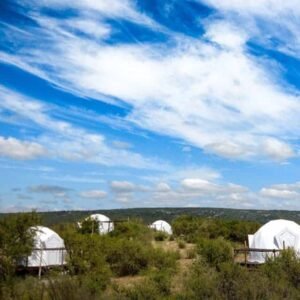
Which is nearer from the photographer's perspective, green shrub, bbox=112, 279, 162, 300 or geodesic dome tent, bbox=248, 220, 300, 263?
green shrub, bbox=112, 279, 162, 300

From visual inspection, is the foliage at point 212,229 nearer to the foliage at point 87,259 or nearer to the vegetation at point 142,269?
the vegetation at point 142,269

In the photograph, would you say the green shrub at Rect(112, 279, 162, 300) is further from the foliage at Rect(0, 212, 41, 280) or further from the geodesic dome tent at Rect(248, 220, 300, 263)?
the geodesic dome tent at Rect(248, 220, 300, 263)

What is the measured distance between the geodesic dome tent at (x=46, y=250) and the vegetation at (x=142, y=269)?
0.76 metres

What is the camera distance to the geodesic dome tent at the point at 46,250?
30.8m

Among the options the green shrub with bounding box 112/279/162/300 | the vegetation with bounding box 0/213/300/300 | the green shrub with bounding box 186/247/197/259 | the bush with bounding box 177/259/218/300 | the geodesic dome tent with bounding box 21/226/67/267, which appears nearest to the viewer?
the vegetation with bounding box 0/213/300/300

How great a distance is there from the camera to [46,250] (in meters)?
31.5

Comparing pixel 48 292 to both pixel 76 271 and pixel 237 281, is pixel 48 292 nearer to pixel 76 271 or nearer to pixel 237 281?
pixel 237 281

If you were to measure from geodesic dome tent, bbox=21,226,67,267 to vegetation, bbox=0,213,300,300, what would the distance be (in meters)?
0.76

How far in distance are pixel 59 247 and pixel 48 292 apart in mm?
18398

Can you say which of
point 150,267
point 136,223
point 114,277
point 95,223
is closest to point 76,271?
point 114,277

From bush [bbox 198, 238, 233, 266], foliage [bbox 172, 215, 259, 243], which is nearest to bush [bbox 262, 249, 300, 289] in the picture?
bush [bbox 198, 238, 233, 266]

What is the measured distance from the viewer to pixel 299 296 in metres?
15.8

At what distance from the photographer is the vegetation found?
15.7 m

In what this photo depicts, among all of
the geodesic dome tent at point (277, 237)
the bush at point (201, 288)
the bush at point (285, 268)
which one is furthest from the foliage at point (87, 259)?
the geodesic dome tent at point (277, 237)
